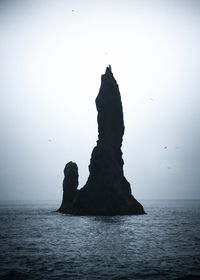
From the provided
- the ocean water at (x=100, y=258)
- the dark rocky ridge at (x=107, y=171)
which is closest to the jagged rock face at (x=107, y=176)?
the dark rocky ridge at (x=107, y=171)

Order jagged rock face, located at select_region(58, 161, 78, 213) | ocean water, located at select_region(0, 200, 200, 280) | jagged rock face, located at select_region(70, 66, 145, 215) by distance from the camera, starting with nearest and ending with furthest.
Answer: ocean water, located at select_region(0, 200, 200, 280), jagged rock face, located at select_region(70, 66, 145, 215), jagged rock face, located at select_region(58, 161, 78, 213)

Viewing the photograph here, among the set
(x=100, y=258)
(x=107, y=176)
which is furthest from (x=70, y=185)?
(x=100, y=258)

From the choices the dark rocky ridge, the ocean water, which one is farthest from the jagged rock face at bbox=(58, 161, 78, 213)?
the ocean water

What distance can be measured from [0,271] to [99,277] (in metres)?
6.50

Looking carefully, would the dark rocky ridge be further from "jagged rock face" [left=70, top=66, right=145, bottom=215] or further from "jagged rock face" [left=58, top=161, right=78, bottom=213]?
"jagged rock face" [left=58, top=161, right=78, bottom=213]

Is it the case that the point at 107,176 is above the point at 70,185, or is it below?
above

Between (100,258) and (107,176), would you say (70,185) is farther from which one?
(100,258)

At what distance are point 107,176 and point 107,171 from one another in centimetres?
128

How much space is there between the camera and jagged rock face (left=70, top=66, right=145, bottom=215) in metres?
77.8

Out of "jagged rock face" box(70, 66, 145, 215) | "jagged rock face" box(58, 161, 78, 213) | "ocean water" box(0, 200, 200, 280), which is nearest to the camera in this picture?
"ocean water" box(0, 200, 200, 280)

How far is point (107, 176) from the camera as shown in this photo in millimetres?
79938

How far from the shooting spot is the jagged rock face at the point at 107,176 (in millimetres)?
77812

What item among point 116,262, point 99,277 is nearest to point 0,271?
point 99,277

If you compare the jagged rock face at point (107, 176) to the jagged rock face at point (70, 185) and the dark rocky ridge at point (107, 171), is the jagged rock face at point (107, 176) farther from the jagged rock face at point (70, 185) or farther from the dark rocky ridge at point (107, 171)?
the jagged rock face at point (70, 185)
